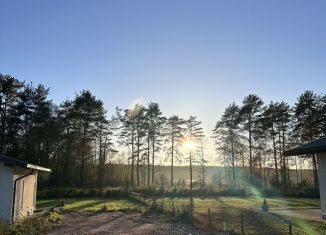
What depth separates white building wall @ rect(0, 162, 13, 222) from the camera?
15047 millimetres

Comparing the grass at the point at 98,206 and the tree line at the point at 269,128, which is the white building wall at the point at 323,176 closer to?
the grass at the point at 98,206

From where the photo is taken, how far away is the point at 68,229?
1570cm

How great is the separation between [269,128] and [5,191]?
122 feet

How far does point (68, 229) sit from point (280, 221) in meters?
10.6

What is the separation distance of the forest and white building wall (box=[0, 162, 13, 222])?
26.8 m

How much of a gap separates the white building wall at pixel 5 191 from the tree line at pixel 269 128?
34.0 metres

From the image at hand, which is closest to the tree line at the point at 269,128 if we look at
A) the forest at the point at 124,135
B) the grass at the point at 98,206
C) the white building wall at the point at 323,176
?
the forest at the point at 124,135

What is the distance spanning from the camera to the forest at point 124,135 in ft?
134

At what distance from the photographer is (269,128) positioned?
148 feet

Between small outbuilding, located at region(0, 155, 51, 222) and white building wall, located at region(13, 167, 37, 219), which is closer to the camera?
small outbuilding, located at region(0, 155, 51, 222)

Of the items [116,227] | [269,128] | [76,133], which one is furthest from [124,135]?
[116,227]

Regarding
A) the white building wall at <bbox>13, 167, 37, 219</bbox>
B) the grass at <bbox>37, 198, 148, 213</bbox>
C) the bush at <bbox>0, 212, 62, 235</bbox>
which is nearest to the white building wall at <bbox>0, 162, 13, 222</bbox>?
the white building wall at <bbox>13, 167, 37, 219</bbox>

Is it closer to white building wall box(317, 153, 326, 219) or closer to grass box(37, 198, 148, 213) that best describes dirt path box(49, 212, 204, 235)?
grass box(37, 198, 148, 213)

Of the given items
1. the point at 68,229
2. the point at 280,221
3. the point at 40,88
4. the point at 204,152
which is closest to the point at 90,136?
the point at 40,88
